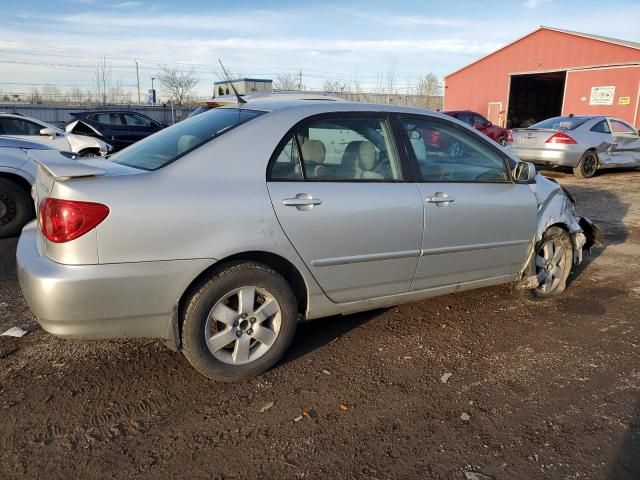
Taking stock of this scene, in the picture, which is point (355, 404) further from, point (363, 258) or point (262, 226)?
point (262, 226)

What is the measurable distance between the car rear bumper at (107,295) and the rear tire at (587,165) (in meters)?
11.5

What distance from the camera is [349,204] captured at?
10.3 ft

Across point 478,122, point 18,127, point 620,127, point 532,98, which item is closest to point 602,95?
point 478,122

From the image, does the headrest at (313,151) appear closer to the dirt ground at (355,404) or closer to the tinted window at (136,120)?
the dirt ground at (355,404)

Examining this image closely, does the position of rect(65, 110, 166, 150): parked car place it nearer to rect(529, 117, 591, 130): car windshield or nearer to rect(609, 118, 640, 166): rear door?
rect(529, 117, 591, 130): car windshield

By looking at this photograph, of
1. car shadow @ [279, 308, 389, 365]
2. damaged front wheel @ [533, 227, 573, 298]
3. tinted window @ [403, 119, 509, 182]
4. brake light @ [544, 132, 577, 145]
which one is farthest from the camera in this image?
brake light @ [544, 132, 577, 145]

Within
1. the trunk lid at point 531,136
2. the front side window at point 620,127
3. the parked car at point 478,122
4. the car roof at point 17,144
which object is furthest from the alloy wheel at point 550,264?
the parked car at point 478,122

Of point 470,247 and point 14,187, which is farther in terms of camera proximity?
point 14,187

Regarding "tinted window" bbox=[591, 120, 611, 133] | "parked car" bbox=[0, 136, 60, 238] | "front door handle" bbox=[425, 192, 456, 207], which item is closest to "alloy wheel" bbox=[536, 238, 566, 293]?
"front door handle" bbox=[425, 192, 456, 207]

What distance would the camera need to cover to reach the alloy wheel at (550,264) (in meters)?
4.36

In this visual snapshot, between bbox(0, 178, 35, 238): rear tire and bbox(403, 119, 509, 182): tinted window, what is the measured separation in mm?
4955

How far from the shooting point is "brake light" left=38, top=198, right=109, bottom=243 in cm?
250

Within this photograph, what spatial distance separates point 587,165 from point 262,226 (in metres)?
11.4

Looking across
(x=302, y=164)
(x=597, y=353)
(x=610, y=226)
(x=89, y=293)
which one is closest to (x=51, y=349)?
(x=89, y=293)
